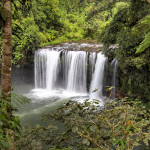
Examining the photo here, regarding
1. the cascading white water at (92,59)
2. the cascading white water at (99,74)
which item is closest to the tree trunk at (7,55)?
the cascading white water at (99,74)

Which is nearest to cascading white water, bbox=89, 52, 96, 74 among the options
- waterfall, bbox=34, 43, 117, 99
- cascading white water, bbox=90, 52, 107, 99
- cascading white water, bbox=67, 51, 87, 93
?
waterfall, bbox=34, 43, 117, 99

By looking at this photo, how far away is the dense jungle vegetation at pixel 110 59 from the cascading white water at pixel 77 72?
2214 mm

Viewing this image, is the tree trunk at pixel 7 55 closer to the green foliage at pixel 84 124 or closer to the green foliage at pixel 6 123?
the green foliage at pixel 6 123

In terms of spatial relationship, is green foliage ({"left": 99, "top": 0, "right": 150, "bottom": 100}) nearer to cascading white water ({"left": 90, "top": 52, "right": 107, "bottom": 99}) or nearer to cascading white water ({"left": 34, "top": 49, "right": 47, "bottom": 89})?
cascading white water ({"left": 90, "top": 52, "right": 107, "bottom": 99})

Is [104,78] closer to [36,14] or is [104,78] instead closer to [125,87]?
[125,87]

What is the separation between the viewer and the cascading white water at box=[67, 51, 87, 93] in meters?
11.2

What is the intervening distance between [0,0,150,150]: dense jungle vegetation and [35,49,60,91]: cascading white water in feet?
2.53

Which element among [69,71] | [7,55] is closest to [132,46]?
[69,71]

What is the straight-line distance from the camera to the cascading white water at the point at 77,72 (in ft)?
36.9

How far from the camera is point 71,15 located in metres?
20.4

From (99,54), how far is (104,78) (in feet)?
5.76

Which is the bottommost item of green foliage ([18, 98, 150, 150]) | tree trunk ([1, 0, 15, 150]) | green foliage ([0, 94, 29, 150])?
green foliage ([18, 98, 150, 150])

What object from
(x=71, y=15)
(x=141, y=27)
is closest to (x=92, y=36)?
(x=71, y=15)

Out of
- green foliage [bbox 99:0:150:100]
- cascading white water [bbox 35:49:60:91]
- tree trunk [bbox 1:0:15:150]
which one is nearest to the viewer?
tree trunk [bbox 1:0:15:150]
